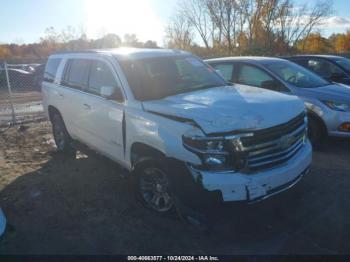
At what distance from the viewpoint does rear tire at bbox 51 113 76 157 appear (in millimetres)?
6742

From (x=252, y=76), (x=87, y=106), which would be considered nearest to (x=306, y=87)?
(x=252, y=76)

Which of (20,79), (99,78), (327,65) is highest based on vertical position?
(99,78)

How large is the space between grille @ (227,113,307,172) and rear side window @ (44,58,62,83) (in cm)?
439

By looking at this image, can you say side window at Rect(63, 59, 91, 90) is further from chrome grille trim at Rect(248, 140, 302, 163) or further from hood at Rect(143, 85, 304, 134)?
chrome grille trim at Rect(248, 140, 302, 163)

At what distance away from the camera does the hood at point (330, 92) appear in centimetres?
627

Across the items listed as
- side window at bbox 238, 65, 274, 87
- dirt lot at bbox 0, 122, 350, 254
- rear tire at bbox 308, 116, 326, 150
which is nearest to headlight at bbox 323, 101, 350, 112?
rear tire at bbox 308, 116, 326, 150

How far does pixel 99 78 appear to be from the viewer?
17.1ft

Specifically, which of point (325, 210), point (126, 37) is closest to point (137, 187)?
point (325, 210)

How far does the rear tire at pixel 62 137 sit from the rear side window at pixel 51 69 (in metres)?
0.69

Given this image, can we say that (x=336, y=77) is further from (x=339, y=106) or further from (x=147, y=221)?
(x=147, y=221)

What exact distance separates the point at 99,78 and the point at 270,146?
106 inches

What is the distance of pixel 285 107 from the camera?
4.07m

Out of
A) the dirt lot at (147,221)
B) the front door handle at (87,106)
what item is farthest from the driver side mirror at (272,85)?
the front door handle at (87,106)

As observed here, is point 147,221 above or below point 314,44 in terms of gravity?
below
